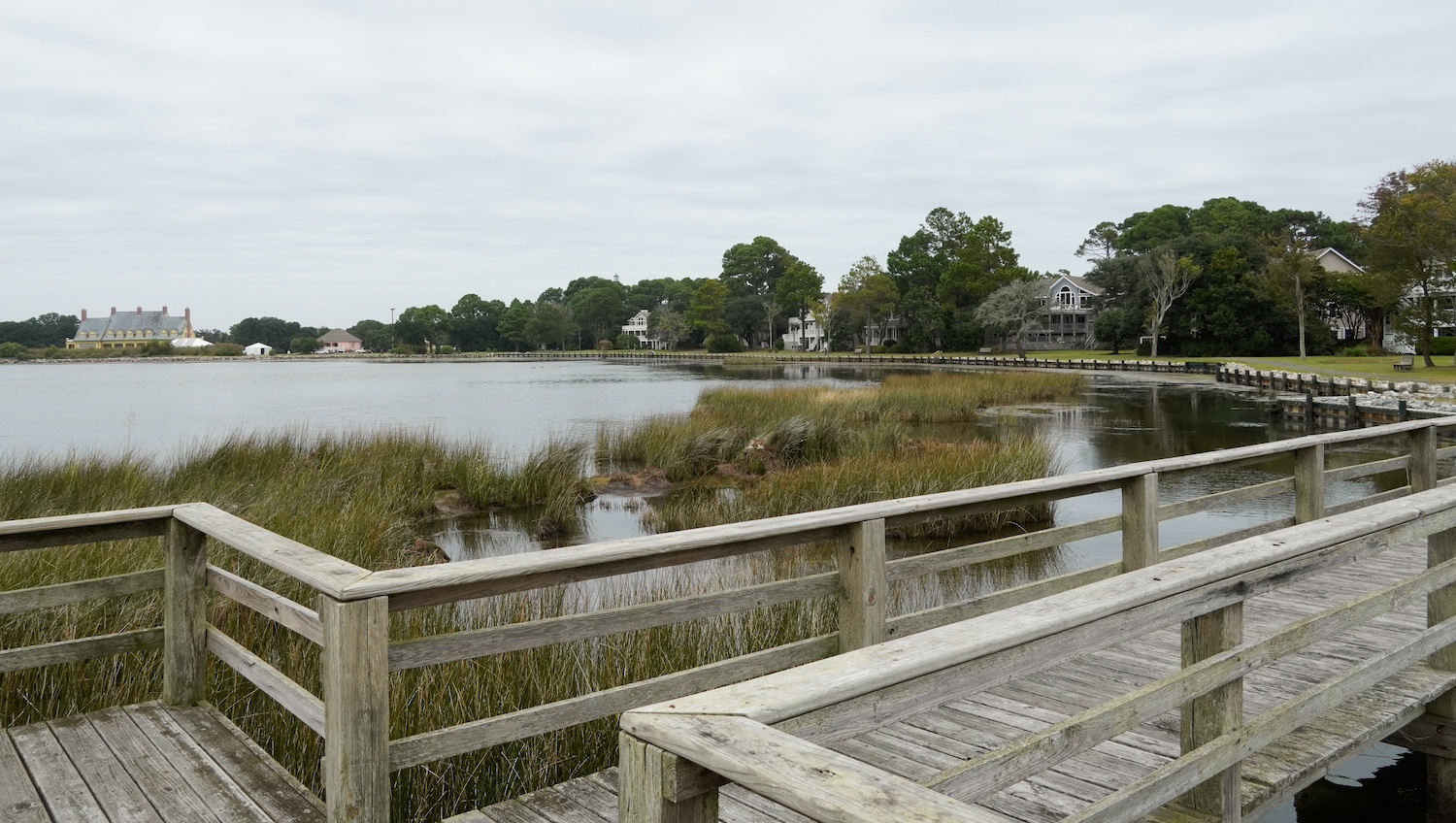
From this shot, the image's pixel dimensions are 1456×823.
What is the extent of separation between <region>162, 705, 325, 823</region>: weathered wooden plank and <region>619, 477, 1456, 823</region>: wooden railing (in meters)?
2.05

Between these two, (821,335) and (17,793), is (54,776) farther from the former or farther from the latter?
(821,335)

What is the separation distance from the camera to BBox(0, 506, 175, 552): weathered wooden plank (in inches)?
146

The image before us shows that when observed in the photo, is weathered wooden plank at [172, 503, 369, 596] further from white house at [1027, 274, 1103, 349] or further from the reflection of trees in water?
white house at [1027, 274, 1103, 349]

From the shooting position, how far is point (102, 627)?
216 inches

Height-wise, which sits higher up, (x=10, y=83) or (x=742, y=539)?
(x=10, y=83)

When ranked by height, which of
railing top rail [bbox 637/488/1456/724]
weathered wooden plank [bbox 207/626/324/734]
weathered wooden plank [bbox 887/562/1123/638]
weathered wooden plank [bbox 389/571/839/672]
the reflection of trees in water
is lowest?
the reflection of trees in water

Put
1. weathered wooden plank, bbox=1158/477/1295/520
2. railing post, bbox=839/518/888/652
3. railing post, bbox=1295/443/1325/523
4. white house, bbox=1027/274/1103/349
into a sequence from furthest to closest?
white house, bbox=1027/274/1103/349 → railing post, bbox=1295/443/1325/523 → weathered wooden plank, bbox=1158/477/1295/520 → railing post, bbox=839/518/888/652

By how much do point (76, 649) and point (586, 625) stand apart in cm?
224

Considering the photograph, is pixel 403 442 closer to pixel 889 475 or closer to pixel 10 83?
pixel 889 475

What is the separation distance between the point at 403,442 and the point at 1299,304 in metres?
46.3

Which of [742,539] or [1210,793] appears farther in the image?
[742,539]

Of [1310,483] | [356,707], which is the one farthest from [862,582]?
[1310,483]

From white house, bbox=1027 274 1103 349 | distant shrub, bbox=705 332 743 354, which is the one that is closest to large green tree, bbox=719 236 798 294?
distant shrub, bbox=705 332 743 354

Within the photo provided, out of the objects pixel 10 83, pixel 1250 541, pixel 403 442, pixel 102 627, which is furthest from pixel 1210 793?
pixel 10 83
